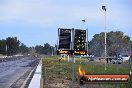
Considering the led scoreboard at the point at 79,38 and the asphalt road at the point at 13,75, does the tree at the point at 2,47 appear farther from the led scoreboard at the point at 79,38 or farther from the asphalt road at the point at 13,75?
the led scoreboard at the point at 79,38

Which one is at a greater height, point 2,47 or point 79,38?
point 2,47

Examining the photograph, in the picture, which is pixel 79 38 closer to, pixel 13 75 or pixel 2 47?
pixel 13 75

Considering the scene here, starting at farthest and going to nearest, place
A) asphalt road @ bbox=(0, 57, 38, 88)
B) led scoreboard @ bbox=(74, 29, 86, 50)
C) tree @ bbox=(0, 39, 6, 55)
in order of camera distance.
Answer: tree @ bbox=(0, 39, 6, 55) < asphalt road @ bbox=(0, 57, 38, 88) < led scoreboard @ bbox=(74, 29, 86, 50)

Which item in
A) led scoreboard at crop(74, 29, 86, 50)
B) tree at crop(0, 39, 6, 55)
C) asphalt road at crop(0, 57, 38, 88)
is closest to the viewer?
led scoreboard at crop(74, 29, 86, 50)

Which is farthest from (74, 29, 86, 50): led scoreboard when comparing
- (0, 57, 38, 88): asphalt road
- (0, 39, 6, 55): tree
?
(0, 39, 6, 55): tree

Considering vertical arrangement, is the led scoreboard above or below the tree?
below

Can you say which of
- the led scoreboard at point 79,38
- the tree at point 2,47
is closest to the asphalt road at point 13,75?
the led scoreboard at point 79,38

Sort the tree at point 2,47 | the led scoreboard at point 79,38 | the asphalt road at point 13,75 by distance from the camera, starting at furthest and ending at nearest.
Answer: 1. the tree at point 2,47
2. the asphalt road at point 13,75
3. the led scoreboard at point 79,38

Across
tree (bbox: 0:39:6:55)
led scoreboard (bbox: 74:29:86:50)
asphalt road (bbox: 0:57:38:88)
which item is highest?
tree (bbox: 0:39:6:55)

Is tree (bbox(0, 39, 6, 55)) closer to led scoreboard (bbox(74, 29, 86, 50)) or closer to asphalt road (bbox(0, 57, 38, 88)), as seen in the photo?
asphalt road (bbox(0, 57, 38, 88))

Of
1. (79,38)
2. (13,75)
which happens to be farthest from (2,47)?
(79,38)

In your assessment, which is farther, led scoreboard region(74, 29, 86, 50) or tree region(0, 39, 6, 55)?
tree region(0, 39, 6, 55)

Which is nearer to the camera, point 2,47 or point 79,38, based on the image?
point 79,38

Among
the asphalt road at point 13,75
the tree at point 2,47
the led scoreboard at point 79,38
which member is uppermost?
the tree at point 2,47
